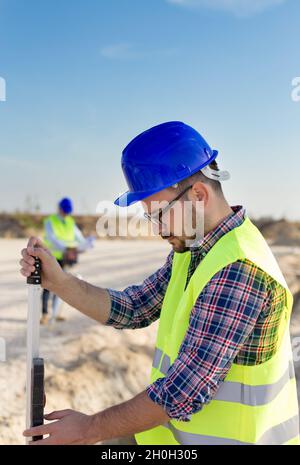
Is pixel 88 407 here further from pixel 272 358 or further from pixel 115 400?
pixel 272 358

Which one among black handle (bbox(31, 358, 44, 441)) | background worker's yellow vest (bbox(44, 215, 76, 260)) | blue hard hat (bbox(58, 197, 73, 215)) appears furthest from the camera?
blue hard hat (bbox(58, 197, 73, 215))

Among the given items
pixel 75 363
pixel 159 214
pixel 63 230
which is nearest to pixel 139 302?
pixel 159 214

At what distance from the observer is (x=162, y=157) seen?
1885 millimetres

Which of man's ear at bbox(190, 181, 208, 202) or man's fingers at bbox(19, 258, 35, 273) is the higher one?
man's ear at bbox(190, 181, 208, 202)

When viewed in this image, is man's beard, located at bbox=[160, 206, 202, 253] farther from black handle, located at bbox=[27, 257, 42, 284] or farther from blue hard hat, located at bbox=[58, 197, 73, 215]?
blue hard hat, located at bbox=[58, 197, 73, 215]

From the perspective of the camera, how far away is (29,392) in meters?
2.13

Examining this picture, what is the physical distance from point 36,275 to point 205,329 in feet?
2.64

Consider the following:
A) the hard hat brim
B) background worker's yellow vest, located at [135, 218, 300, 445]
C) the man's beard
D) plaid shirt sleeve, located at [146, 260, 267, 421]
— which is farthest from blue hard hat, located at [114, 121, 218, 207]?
plaid shirt sleeve, located at [146, 260, 267, 421]

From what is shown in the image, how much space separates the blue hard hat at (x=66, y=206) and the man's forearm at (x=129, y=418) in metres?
6.88

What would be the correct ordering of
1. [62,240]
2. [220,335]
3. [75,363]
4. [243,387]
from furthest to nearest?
[62,240] < [75,363] < [243,387] < [220,335]

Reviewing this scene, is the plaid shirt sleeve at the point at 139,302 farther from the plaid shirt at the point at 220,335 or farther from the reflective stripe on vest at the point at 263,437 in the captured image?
the plaid shirt at the point at 220,335

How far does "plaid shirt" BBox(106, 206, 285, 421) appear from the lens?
1718 millimetres

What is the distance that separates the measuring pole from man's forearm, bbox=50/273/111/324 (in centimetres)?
16

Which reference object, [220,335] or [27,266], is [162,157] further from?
[27,266]
